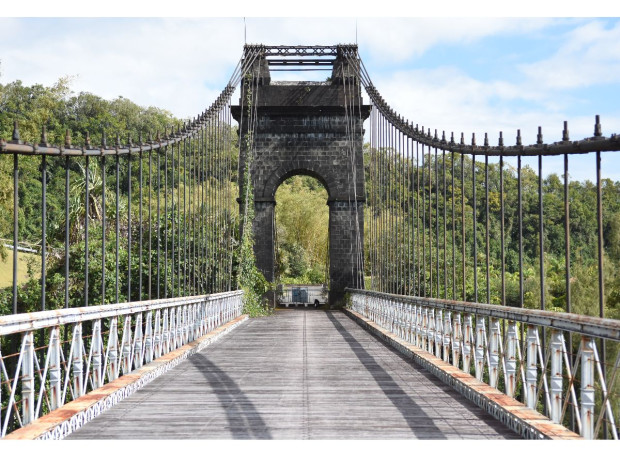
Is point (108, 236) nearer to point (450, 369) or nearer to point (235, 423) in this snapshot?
point (450, 369)

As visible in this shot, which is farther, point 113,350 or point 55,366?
point 113,350

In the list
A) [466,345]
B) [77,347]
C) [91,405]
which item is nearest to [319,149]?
[466,345]

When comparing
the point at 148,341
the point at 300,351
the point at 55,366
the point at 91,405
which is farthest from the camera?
the point at 300,351

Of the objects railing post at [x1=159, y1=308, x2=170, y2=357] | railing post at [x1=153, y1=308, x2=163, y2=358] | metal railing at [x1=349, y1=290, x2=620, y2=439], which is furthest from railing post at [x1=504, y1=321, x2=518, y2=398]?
railing post at [x1=159, y1=308, x2=170, y2=357]

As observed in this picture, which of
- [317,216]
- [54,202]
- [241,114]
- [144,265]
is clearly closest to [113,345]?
[144,265]

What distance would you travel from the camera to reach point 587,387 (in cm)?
459

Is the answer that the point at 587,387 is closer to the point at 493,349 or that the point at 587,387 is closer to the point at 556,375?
the point at 556,375

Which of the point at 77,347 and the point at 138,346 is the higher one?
the point at 77,347

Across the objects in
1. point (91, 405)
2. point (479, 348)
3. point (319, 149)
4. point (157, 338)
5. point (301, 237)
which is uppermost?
point (319, 149)

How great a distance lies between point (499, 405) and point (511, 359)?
50 cm

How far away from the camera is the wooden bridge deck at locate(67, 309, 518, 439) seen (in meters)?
5.49

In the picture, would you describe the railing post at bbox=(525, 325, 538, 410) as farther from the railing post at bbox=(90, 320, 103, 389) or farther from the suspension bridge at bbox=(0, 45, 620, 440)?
the railing post at bbox=(90, 320, 103, 389)

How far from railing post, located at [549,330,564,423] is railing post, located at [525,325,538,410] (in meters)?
0.40

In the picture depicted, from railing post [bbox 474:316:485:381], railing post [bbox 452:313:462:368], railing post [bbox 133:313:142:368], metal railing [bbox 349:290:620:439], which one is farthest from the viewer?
railing post [bbox 452:313:462:368]
